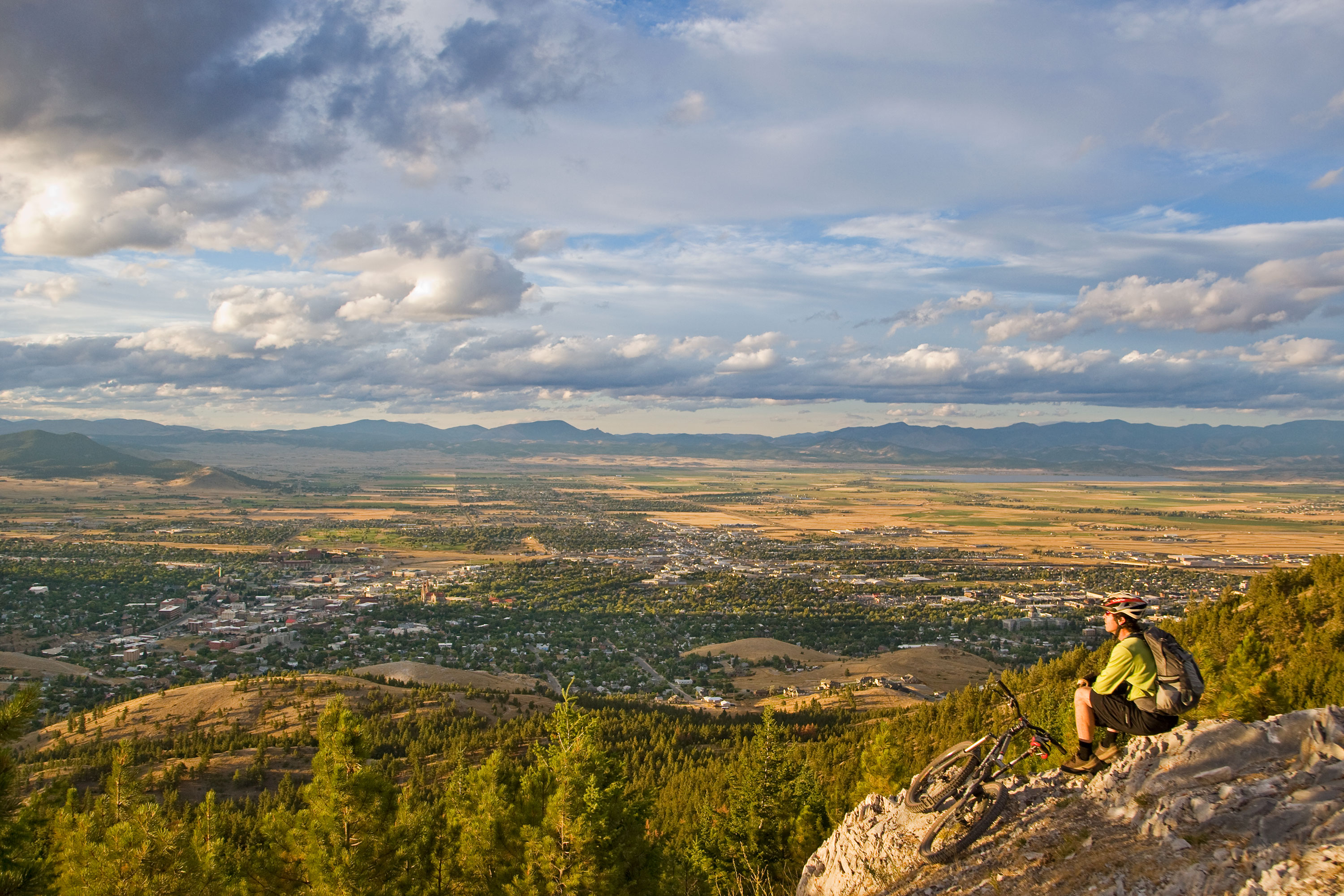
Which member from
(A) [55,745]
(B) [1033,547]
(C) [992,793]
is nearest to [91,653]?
(A) [55,745]

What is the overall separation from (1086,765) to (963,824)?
5.74ft

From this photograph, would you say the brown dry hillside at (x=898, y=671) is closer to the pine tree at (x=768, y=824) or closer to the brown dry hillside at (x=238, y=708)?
the brown dry hillside at (x=238, y=708)

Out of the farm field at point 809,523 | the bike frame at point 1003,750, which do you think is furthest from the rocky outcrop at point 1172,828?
the farm field at point 809,523

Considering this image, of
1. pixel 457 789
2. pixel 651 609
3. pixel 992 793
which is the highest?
pixel 992 793

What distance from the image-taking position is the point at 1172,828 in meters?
8.53

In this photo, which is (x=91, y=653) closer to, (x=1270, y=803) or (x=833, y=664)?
(x=833, y=664)

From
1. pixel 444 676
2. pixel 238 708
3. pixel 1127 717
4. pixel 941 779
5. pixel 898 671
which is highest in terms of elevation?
pixel 1127 717

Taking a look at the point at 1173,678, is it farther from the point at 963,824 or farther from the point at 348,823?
the point at 348,823

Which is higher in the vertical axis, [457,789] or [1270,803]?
→ [1270,803]

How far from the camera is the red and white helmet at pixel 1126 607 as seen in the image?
9125 mm

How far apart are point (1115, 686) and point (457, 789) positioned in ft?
59.1

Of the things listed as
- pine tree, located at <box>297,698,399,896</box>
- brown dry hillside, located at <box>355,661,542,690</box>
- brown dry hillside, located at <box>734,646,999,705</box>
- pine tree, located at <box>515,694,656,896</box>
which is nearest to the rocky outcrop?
pine tree, located at <box>515,694,656,896</box>

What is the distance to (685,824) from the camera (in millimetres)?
31047

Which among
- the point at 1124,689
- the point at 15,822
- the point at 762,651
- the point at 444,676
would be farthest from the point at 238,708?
the point at 1124,689
